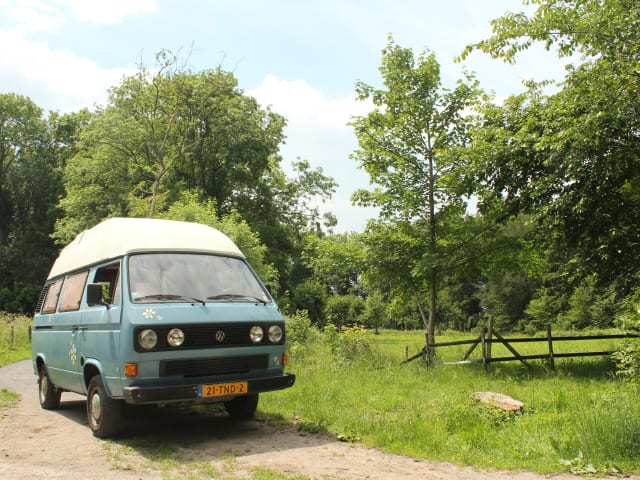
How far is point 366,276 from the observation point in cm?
1698

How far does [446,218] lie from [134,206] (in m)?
19.1

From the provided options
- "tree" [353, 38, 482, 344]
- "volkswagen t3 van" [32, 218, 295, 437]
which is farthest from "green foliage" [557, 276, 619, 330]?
"volkswagen t3 van" [32, 218, 295, 437]

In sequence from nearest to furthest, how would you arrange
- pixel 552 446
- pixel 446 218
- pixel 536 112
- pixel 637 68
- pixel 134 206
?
pixel 552 446
pixel 637 68
pixel 536 112
pixel 446 218
pixel 134 206

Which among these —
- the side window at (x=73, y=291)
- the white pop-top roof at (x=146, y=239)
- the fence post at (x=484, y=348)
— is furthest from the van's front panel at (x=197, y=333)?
the fence post at (x=484, y=348)

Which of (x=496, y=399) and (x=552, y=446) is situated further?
(x=496, y=399)

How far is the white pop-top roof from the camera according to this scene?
799 cm

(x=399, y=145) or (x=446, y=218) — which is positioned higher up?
(x=399, y=145)

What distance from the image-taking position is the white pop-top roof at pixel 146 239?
7.99m

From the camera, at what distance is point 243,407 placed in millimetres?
8586

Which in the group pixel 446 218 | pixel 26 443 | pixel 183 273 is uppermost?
pixel 446 218

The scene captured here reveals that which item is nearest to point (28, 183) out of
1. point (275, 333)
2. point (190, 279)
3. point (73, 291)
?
point (73, 291)

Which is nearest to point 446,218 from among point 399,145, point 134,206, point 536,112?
point 399,145

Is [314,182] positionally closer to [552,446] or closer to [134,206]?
[134,206]

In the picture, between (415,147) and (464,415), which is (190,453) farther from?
(415,147)
